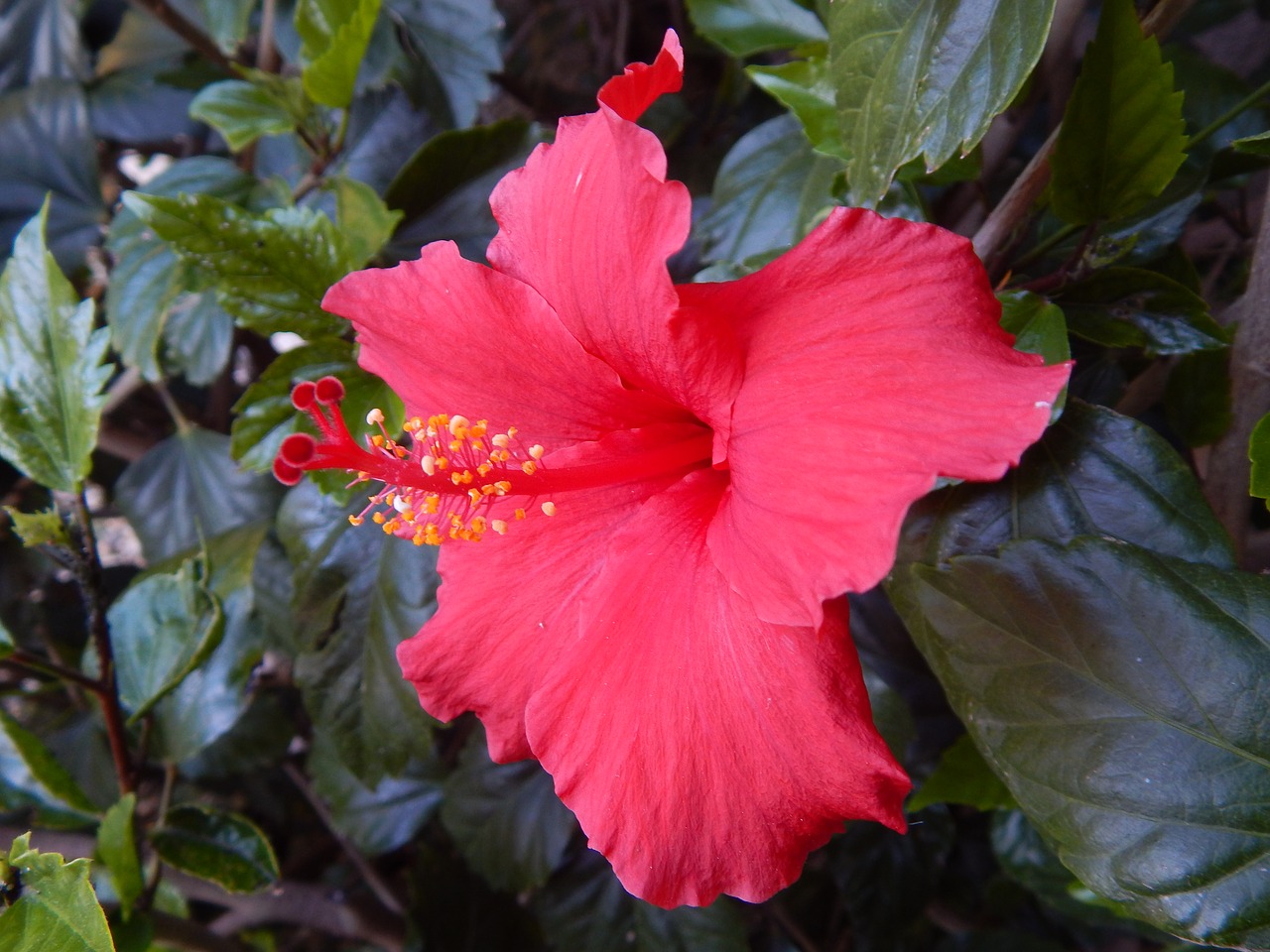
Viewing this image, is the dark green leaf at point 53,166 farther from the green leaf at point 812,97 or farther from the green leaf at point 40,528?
the green leaf at point 812,97

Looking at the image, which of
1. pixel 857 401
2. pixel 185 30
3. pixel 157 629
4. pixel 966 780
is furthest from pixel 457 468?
pixel 185 30

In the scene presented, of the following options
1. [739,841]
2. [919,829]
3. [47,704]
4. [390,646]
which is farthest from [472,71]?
[47,704]

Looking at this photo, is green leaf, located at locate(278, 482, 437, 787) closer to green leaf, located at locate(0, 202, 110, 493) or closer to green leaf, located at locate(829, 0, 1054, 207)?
green leaf, located at locate(0, 202, 110, 493)

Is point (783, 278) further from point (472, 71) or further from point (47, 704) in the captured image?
point (47, 704)

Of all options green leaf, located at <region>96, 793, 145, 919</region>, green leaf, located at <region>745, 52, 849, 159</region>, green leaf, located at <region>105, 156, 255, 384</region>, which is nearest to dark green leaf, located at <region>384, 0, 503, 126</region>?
green leaf, located at <region>105, 156, 255, 384</region>

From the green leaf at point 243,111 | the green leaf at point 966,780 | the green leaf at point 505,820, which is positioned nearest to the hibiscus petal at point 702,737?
the green leaf at point 966,780

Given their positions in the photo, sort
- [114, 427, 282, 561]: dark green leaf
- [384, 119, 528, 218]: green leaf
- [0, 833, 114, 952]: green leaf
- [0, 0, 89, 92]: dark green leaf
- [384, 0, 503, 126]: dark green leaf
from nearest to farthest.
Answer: [0, 833, 114, 952]: green leaf, [384, 119, 528, 218]: green leaf, [384, 0, 503, 126]: dark green leaf, [114, 427, 282, 561]: dark green leaf, [0, 0, 89, 92]: dark green leaf

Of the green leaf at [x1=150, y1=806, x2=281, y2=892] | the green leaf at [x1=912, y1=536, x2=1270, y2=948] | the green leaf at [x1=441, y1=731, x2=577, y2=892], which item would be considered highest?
the green leaf at [x1=912, y1=536, x2=1270, y2=948]

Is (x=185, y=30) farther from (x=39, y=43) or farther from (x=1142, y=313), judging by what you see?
(x=1142, y=313)
